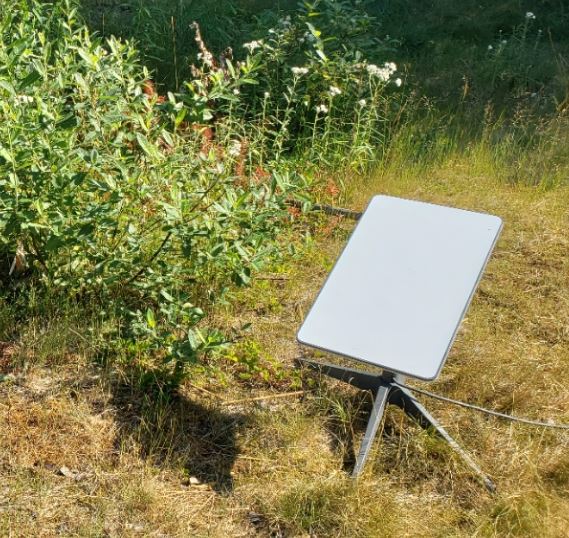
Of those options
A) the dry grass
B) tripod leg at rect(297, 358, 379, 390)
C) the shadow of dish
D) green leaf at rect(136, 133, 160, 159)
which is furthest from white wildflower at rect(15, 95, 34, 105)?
tripod leg at rect(297, 358, 379, 390)

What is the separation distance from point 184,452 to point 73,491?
482 millimetres

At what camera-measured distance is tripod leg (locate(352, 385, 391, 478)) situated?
343cm

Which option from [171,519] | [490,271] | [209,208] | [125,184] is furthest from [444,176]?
[171,519]

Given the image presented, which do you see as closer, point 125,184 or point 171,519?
point 171,519

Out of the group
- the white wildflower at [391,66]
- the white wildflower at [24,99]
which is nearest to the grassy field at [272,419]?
the white wildflower at [24,99]

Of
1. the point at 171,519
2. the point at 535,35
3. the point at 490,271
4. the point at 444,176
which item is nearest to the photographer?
the point at 171,519

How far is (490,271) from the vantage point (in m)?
5.12

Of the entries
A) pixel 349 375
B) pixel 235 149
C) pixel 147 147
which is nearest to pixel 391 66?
pixel 235 149

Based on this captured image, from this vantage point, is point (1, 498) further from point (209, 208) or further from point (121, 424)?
point (209, 208)

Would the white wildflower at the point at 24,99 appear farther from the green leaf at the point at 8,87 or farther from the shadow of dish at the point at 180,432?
the shadow of dish at the point at 180,432

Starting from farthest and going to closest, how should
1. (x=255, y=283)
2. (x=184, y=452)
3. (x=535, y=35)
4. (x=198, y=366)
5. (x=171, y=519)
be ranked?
(x=535, y=35)
(x=255, y=283)
(x=198, y=366)
(x=184, y=452)
(x=171, y=519)

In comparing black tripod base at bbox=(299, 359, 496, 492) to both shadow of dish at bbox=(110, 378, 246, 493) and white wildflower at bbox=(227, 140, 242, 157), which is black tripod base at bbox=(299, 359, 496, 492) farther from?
white wildflower at bbox=(227, 140, 242, 157)

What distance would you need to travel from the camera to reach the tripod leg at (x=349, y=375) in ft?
12.4

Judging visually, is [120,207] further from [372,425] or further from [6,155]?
[372,425]
